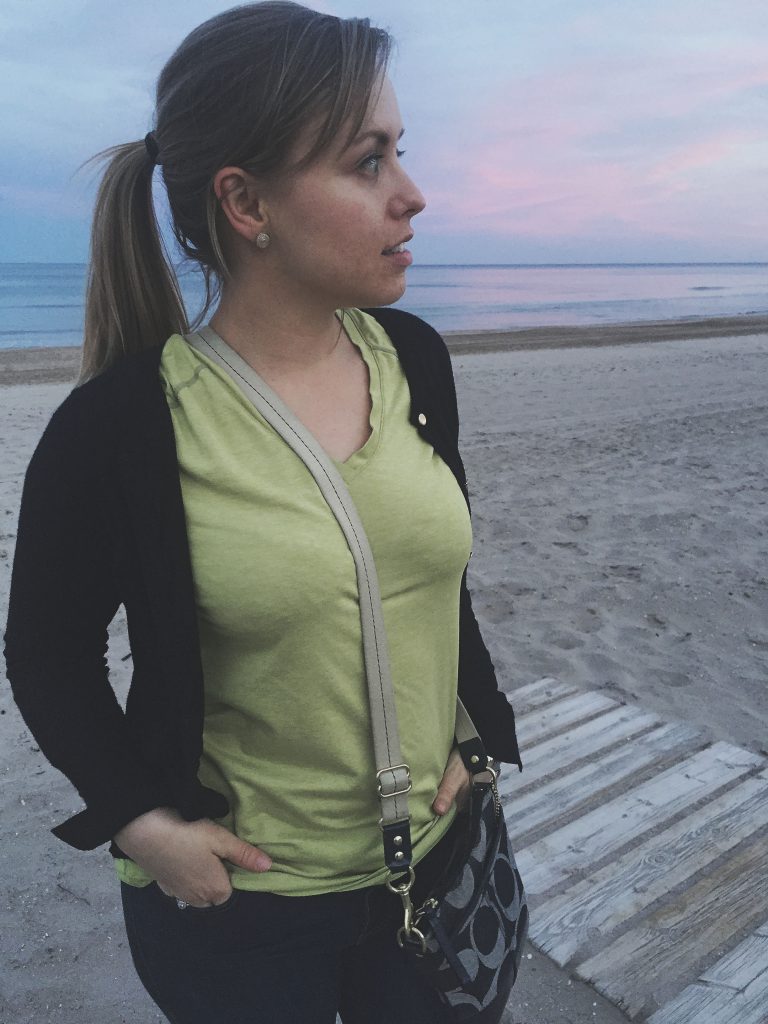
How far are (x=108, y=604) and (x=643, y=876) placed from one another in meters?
2.00

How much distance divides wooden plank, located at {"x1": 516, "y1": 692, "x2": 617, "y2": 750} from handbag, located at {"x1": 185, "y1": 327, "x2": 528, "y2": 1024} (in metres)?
1.85

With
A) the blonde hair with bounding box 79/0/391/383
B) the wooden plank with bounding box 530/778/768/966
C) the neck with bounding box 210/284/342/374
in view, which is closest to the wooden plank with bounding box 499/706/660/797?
the wooden plank with bounding box 530/778/768/966

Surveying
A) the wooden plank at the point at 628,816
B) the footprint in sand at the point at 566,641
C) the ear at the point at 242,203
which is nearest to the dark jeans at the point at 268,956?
the ear at the point at 242,203

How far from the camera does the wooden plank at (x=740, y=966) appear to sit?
7.22 ft

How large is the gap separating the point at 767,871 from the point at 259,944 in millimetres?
1879

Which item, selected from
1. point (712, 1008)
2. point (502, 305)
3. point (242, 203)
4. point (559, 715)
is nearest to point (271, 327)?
point (242, 203)

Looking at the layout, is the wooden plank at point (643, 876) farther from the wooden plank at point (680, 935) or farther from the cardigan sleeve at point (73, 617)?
the cardigan sleeve at point (73, 617)

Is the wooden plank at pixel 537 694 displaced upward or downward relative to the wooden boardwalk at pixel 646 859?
downward

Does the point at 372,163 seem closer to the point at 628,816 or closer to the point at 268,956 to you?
the point at 268,956

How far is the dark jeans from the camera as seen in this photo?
1318mm

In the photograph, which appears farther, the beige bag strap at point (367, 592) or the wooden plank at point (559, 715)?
the wooden plank at point (559, 715)

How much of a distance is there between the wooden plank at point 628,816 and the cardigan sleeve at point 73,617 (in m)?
1.70

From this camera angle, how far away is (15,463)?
7875 millimetres

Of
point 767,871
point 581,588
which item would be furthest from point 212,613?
point 581,588
